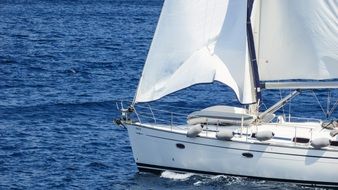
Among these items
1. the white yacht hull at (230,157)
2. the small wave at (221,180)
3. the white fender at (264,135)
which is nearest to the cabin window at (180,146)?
the white yacht hull at (230,157)

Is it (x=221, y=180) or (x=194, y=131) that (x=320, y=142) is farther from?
(x=194, y=131)

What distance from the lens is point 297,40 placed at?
51.5m

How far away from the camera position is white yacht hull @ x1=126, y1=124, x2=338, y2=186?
49469mm

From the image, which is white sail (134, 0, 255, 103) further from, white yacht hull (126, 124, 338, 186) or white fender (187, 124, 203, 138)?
white yacht hull (126, 124, 338, 186)

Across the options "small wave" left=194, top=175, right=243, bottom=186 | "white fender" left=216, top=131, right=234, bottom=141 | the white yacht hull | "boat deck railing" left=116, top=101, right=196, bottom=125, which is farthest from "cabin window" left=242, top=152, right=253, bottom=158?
"boat deck railing" left=116, top=101, right=196, bottom=125

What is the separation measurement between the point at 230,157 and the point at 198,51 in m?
5.03

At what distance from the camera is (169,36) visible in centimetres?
5162

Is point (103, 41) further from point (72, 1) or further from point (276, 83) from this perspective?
point (276, 83)

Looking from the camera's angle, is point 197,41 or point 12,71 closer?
point 197,41

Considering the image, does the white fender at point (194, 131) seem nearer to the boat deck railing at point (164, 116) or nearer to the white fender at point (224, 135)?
the white fender at point (224, 135)

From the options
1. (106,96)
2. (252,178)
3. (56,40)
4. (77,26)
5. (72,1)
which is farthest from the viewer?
(72,1)

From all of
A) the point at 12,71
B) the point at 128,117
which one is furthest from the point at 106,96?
the point at 128,117

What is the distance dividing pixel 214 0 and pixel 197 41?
201cm

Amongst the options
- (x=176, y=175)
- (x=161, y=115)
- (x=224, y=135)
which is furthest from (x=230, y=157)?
(x=161, y=115)
